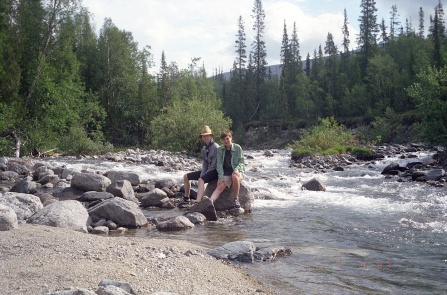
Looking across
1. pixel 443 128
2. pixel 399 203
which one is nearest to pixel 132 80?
pixel 443 128

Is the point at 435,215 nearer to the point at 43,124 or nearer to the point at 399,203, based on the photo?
the point at 399,203

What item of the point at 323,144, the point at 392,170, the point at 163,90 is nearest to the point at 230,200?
the point at 392,170

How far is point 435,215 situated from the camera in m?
9.95

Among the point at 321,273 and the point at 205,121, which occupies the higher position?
the point at 205,121

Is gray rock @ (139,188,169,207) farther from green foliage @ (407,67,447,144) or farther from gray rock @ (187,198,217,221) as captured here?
green foliage @ (407,67,447,144)

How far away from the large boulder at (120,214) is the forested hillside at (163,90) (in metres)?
17.1

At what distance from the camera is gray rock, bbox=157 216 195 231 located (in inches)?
334

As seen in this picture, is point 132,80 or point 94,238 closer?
point 94,238

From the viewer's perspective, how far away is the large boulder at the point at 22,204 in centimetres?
827

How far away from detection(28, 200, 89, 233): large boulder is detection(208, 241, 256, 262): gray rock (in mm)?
2878

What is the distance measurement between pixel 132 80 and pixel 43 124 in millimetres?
19049

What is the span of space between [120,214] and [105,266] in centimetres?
380

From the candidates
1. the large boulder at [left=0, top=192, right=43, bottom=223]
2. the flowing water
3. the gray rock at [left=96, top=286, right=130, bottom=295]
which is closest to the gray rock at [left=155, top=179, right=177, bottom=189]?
the flowing water

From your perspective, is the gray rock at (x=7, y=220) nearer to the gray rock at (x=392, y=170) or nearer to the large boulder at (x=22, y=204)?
the large boulder at (x=22, y=204)
